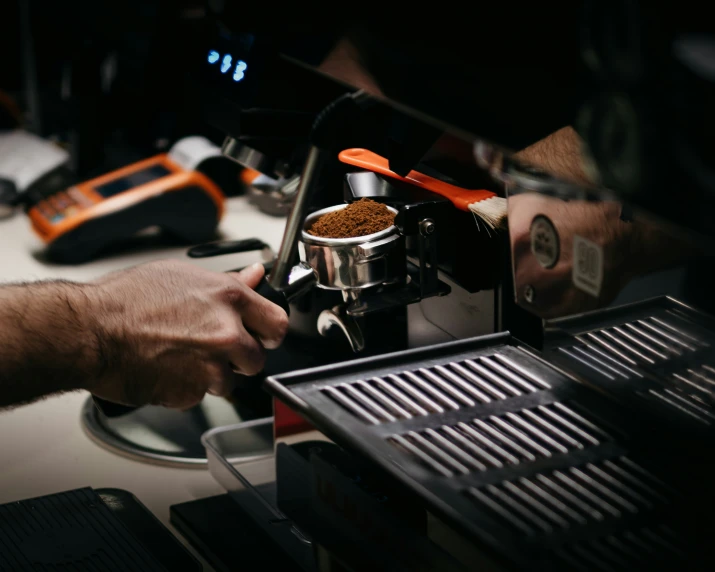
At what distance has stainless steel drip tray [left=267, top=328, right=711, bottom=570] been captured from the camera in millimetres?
552

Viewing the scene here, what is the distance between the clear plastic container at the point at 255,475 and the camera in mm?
760

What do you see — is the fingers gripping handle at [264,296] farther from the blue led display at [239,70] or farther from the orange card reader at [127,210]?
the orange card reader at [127,210]

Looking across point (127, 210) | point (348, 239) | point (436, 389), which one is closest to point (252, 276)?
point (348, 239)

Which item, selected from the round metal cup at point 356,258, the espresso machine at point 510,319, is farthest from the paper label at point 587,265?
the round metal cup at point 356,258

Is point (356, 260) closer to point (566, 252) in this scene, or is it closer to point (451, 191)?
point (451, 191)

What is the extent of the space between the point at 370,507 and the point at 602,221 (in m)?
0.25

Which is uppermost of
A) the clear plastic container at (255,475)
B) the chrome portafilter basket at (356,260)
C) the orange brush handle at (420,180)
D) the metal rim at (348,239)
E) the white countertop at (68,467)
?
the orange brush handle at (420,180)

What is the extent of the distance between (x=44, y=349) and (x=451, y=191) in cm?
38

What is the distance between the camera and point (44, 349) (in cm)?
78

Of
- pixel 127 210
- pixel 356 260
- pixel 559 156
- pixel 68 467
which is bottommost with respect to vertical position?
pixel 68 467

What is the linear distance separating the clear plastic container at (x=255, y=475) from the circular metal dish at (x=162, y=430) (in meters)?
0.06

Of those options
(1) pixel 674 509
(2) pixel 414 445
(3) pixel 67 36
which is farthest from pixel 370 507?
(3) pixel 67 36

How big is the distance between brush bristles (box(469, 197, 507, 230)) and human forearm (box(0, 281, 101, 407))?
0.35 meters

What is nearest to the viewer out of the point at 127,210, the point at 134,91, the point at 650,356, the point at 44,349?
the point at 650,356
